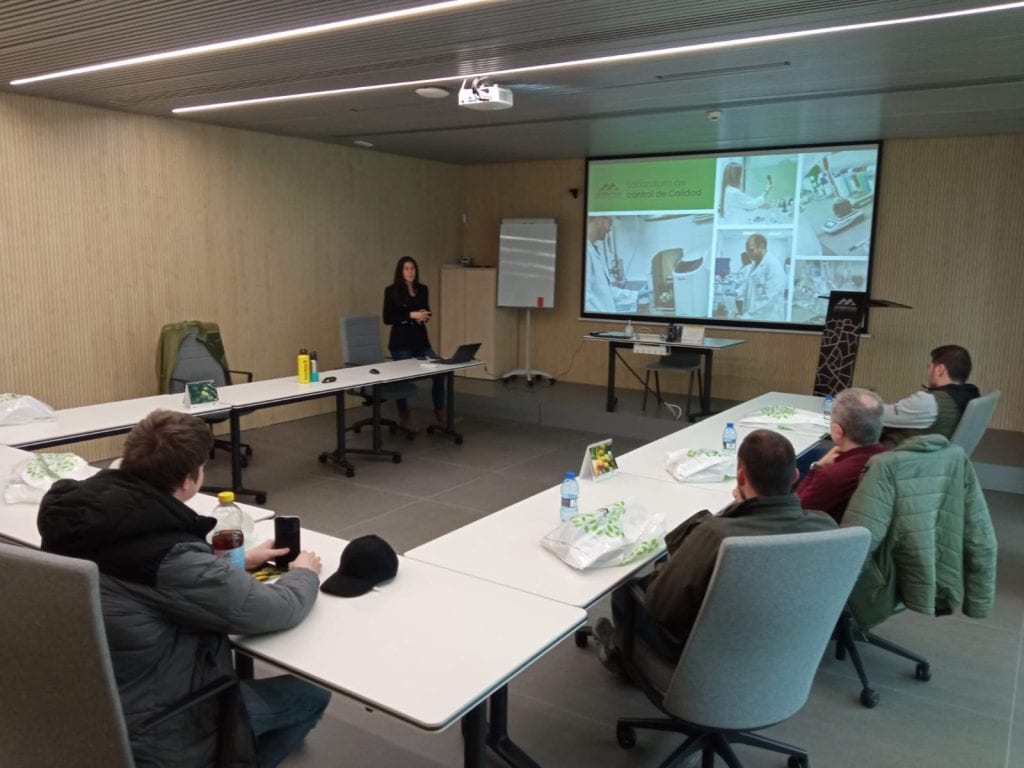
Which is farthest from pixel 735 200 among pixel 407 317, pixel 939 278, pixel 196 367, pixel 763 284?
pixel 196 367

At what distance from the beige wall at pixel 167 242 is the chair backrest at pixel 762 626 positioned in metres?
4.92

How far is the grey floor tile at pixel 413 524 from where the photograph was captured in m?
4.13

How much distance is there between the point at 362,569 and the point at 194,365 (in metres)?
3.92

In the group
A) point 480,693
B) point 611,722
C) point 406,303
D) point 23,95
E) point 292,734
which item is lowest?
point 611,722

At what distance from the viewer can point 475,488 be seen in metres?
5.08

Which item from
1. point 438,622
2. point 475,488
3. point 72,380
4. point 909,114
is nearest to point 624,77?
point 909,114

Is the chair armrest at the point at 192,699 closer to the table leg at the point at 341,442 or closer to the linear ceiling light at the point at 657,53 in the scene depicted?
the linear ceiling light at the point at 657,53

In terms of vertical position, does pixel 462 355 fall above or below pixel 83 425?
above

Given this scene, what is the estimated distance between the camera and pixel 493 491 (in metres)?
5.03

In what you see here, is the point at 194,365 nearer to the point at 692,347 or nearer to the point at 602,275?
the point at 692,347

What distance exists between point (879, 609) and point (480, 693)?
1556 mm

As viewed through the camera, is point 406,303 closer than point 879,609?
No

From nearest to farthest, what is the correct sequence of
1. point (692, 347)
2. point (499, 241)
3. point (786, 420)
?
point (786, 420) < point (692, 347) < point (499, 241)

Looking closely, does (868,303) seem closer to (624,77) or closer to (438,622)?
(624,77)
